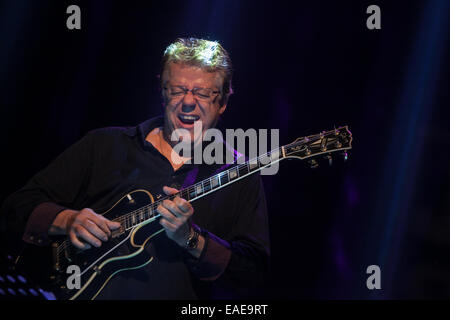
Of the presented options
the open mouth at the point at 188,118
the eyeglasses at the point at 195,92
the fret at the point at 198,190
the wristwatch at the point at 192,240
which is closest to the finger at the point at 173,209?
the wristwatch at the point at 192,240

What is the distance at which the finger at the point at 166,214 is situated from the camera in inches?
78.8

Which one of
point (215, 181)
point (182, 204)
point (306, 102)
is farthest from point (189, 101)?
point (306, 102)

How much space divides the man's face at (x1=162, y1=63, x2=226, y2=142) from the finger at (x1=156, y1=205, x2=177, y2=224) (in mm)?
548

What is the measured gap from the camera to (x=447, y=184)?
10.1 ft

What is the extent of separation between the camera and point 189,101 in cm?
237

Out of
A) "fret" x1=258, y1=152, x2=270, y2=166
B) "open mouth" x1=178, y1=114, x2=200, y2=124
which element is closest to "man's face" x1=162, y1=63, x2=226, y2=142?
"open mouth" x1=178, y1=114, x2=200, y2=124

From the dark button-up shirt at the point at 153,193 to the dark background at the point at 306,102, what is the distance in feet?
2.69

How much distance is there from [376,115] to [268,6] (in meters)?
1.07

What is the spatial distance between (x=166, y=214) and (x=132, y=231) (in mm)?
276

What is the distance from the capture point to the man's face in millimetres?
2395

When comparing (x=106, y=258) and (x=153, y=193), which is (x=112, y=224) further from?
(x=153, y=193)

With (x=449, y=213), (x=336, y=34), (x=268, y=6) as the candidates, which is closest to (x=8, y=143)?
(x=268, y=6)

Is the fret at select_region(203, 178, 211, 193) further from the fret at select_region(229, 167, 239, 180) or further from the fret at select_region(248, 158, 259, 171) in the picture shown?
the fret at select_region(248, 158, 259, 171)
